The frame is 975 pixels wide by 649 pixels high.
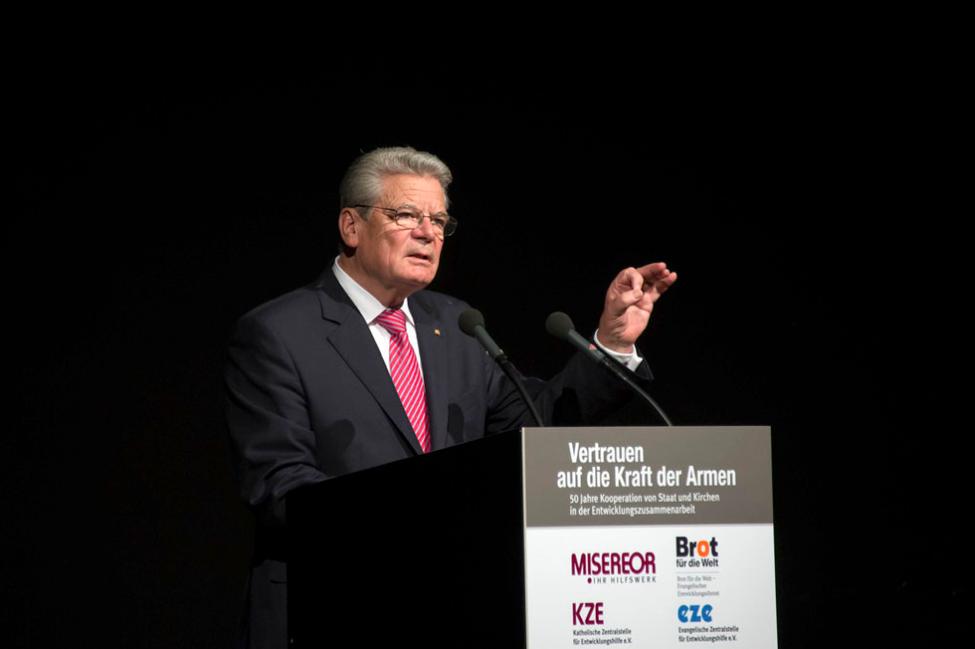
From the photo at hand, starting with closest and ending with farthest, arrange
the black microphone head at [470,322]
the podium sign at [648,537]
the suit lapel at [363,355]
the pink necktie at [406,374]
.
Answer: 1. the podium sign at [648,537]
2. the black microphone head at [470,322]
3. the suit lapel at [363,355]
4. the pink necktie at [406,374]

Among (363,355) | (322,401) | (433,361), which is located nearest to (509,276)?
(433,361)

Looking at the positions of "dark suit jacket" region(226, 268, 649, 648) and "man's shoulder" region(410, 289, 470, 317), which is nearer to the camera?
"dark suit jacket" region(226, 268, 649, 648)

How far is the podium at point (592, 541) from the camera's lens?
1.77 meters

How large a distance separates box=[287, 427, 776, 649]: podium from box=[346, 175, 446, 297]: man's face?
1.03 meters

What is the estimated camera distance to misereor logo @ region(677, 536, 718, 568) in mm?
1859

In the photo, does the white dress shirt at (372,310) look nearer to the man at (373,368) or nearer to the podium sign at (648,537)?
the man at (373,368)

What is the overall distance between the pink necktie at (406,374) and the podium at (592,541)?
31.6 inches

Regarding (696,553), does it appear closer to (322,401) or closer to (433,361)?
(322,401)

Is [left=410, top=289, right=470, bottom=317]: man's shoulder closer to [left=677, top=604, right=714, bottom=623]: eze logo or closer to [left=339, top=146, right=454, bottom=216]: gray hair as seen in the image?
[left=339, top=146, right=454, bottom=216]: gray hair

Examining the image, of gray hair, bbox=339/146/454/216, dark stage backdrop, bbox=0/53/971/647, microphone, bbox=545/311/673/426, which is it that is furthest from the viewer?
dark stage backdrop, bbox=0/53/971/647

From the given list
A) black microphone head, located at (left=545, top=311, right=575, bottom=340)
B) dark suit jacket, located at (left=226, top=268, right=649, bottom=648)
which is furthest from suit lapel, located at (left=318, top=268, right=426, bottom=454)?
black microphone head, located at (left=545, top=311, right=575, bottom=340)

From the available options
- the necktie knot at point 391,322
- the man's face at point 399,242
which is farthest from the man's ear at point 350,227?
the necktie knot at point 391,322

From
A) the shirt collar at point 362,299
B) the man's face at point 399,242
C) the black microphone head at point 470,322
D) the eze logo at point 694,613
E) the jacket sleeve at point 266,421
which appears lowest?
the eze logo at point 694,613

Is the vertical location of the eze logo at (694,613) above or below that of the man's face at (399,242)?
below
